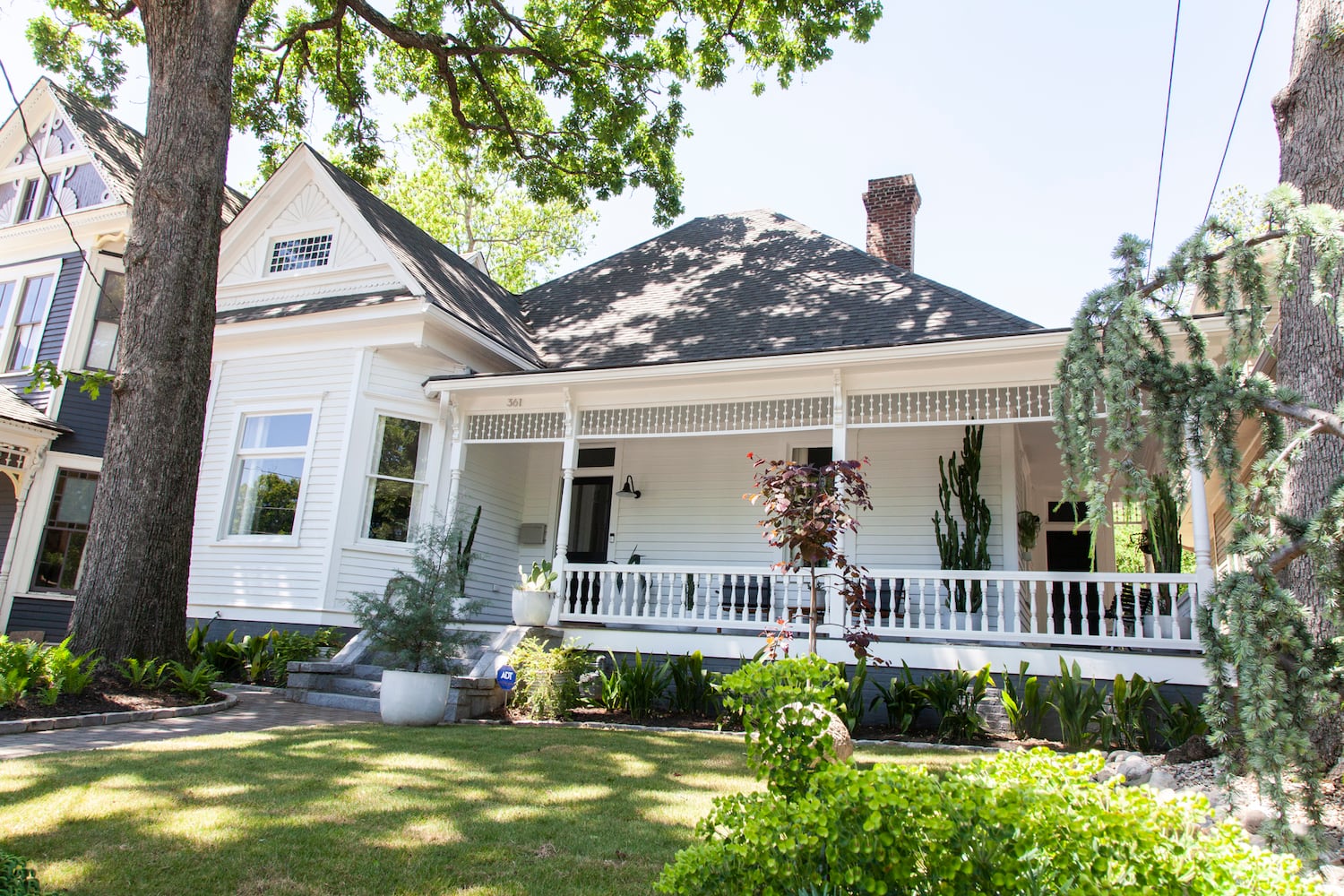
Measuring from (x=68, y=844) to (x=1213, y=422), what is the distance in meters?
5.01

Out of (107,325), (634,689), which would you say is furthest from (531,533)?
(107,325)

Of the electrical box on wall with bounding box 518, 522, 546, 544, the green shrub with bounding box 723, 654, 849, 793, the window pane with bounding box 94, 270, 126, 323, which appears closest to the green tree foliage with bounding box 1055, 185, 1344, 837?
the green shrub with bounding box 723, 654, 849, 793

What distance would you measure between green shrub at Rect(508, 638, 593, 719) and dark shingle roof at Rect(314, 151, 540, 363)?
507cm

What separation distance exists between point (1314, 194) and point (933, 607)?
669 centimetres

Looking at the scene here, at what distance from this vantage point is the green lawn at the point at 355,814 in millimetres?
3443

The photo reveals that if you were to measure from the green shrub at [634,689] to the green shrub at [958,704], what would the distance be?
9.00 ft

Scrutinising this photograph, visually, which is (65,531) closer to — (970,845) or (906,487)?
(906,487)

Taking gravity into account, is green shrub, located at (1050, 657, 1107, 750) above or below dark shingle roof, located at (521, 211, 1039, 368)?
below

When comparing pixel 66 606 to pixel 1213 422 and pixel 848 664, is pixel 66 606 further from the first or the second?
pixel 1213 422

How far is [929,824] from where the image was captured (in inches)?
88.4

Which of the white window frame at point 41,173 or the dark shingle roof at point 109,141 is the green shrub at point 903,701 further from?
the white window frame at point 41,173

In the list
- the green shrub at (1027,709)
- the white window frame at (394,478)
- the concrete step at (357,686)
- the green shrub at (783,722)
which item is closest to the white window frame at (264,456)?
the white window frame at (394,478)

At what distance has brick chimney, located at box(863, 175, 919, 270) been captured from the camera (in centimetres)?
1438

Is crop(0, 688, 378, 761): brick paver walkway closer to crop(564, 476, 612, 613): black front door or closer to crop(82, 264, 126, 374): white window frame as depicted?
crop(564, 476, 612, 613): black front door
